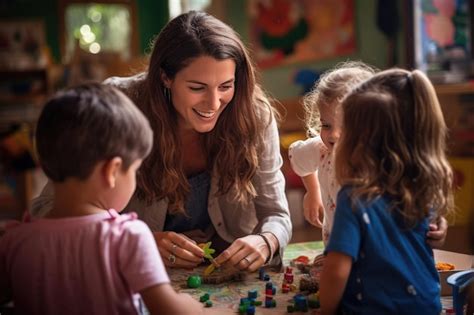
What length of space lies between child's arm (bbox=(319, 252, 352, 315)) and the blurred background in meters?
1.18

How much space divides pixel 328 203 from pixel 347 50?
393 centimetres

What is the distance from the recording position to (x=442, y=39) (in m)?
4.63

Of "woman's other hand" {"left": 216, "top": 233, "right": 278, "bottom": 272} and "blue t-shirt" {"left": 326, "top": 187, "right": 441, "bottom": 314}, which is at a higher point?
"blue t-shirt" {"left": 326, "top": 187, "right": 441, "bottom": 314}

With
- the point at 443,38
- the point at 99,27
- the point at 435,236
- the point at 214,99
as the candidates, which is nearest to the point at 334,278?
the point at 435,236

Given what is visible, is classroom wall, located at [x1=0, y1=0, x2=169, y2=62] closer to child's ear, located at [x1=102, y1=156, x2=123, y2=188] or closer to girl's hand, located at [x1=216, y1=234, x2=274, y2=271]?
girl's hand, located at [x1=216, y1=234, x2=274, y2=271]

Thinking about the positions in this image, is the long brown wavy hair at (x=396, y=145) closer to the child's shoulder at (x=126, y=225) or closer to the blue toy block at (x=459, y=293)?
the blue toy block at (x=459, y=293)

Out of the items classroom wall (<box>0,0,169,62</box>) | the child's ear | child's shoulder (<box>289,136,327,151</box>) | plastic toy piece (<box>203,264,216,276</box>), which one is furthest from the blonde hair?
classroom wall (<box>0,0,169,62</box>)

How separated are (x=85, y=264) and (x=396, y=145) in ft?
2.01

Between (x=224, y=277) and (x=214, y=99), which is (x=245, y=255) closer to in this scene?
(x=224, y=277)

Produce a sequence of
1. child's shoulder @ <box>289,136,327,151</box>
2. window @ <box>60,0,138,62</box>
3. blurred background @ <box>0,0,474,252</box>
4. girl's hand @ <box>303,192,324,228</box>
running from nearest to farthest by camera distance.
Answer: child's shoulder @ <box>289,136,327,151</box>, girl's hand @ <box>303,192,324,228</box>, blurred background @ <box>0,0,474,252</box>, window @ <box>60,0,138,62</box>

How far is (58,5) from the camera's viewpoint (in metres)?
8.01

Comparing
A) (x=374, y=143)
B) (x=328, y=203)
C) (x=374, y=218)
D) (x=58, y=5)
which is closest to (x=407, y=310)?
(x=374, y=218)

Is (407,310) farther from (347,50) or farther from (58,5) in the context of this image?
(58,5)

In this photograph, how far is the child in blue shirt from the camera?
1.27 metres
